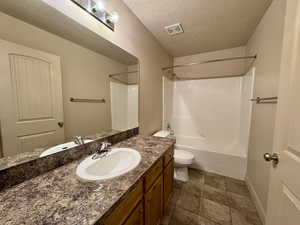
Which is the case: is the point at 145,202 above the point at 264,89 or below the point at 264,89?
below

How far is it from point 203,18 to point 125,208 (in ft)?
6.95

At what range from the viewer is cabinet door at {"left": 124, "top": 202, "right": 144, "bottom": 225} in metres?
0.72

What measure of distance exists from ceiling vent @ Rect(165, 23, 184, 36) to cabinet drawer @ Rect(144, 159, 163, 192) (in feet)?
5.90

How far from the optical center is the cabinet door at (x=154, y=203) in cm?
94

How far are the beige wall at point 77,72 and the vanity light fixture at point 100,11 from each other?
30 centimetres

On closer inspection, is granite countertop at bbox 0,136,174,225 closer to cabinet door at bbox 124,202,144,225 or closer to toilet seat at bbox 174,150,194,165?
cabinet door at bbox 124,202,144,225

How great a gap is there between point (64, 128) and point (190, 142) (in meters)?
2.45

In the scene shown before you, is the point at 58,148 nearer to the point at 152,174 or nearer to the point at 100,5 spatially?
the point at 152,174

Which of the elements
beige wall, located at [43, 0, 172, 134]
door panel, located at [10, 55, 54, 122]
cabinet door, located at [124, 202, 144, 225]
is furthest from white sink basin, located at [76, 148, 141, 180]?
beige wall, located at [43, 0, 172, 134]

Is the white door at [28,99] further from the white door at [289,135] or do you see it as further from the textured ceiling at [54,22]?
the white door at [289,135]

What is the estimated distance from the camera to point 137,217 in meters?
0.79

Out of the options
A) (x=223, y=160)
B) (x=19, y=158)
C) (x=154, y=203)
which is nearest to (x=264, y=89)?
(x=223, y=160)

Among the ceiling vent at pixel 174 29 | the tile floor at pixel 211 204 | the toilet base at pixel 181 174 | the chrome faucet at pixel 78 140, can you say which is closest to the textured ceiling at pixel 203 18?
the ceiling vent at pixel 174 29

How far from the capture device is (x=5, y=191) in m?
0.61
